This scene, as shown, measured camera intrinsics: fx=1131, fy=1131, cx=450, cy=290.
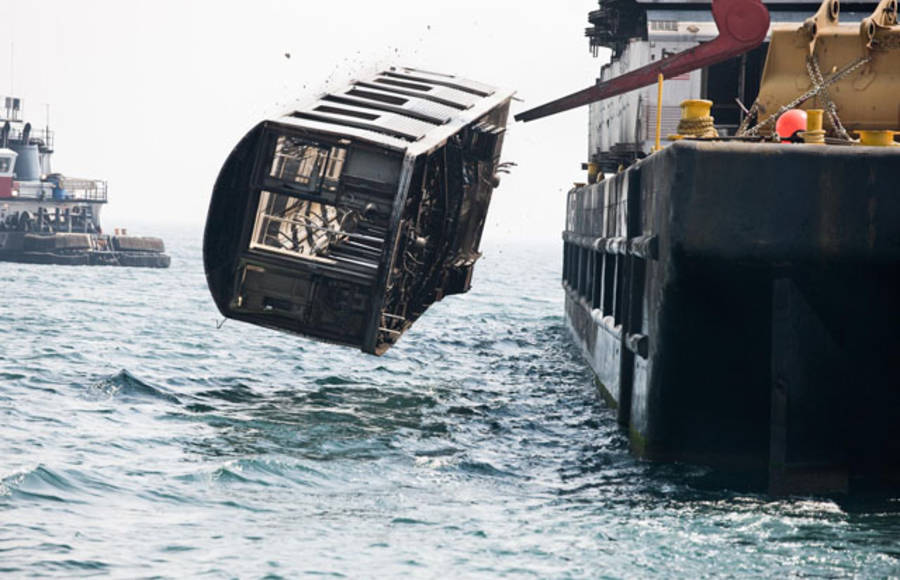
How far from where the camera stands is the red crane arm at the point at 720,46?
61.2ft

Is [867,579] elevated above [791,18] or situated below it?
below

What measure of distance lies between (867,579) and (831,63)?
911cm

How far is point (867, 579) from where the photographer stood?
10.8 metres

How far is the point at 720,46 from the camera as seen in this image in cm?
1941

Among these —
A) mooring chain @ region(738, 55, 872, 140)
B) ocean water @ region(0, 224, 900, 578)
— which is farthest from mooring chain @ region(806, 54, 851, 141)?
ocean water @ region(0, 224, 900, 578)

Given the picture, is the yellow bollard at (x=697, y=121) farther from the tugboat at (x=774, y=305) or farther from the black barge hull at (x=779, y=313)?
the black barge hull at (x=779, y=313)

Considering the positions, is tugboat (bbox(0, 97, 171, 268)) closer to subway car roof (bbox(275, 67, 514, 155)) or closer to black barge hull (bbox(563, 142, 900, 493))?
subway car roof (bbox(275, 67, 514, 155))

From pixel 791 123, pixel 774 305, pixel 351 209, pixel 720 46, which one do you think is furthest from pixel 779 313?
pixel 351 209

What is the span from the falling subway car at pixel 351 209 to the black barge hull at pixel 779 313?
282 inches

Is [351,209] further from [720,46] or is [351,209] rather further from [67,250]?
[67,250]

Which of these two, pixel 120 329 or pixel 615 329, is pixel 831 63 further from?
pixel 120 329

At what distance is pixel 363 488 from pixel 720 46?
1005 centimetres

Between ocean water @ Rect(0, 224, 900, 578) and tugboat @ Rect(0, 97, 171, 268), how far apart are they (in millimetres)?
56703

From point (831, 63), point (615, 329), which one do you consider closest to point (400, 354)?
point (615, 329)
